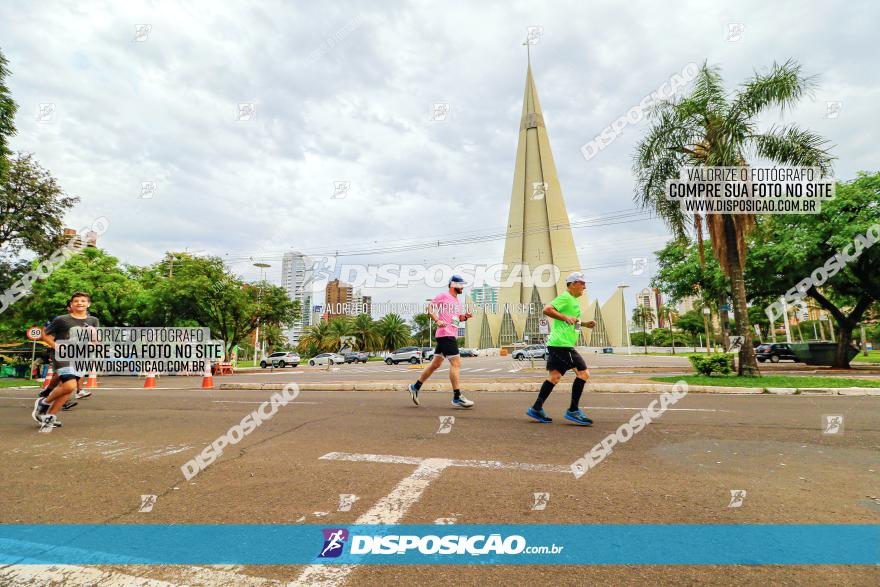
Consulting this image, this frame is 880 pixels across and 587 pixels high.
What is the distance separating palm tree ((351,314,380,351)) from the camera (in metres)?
65.9

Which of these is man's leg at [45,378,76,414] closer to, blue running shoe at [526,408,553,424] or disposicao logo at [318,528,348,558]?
disposicao logo at [318,528,348,558]

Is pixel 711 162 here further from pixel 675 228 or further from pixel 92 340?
pixel 92 340

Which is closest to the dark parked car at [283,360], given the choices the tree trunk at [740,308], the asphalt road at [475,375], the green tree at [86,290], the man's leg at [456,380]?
the green tree at [86,290]

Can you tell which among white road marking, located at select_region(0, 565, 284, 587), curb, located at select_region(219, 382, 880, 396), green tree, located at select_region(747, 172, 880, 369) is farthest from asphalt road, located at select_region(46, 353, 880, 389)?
white road marking, located at select_region(0, 565, 284, 587)

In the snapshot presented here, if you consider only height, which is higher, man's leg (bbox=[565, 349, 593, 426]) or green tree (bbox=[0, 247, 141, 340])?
green tree (bbox=[0, 247, 141, 340])

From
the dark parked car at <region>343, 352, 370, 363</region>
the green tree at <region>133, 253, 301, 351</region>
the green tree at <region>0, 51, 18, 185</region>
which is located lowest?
the dark parked car at <region>343, 352, 370, 363</region>

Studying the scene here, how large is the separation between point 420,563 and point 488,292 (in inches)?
3643

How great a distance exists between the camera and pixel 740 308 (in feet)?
40.0

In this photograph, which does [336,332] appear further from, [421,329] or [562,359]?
[562,359]

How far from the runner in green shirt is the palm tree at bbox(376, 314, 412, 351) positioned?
6294cm

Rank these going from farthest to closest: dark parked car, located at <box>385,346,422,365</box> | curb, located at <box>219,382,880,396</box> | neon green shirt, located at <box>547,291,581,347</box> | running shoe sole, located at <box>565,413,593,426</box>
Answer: dark parked car, located at <box>385,346,422,365</box>, curb, located at <box>219,382,880,396</box>, neon green shirt, located at <box>547,291,581,347</box>, running shoe sole, located at <box>565,413,593,426</box>

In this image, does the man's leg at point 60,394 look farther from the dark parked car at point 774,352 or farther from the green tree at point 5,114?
the dark parked car at point 774,352

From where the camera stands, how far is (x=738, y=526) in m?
2.34

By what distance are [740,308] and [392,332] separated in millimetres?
59855
